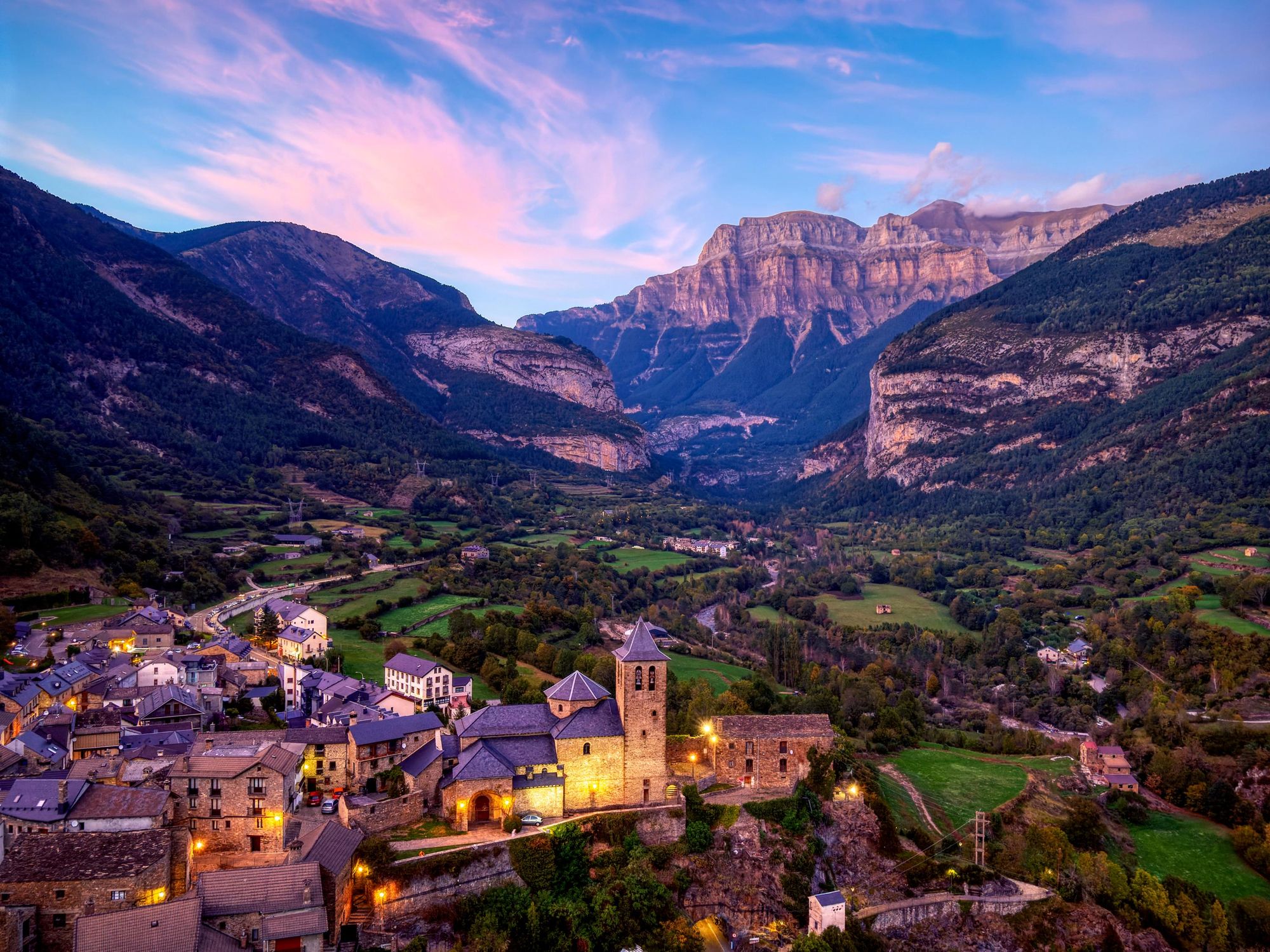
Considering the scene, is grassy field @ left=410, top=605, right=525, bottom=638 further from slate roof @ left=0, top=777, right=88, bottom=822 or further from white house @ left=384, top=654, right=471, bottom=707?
slate roof @ left=0, top=777, right=88, bottom=822

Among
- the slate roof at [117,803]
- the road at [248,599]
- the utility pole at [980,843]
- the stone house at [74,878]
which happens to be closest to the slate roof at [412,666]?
the road at [248,599]

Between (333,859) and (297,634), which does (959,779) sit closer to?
(333,859)

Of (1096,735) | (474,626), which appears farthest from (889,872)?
(474,626)

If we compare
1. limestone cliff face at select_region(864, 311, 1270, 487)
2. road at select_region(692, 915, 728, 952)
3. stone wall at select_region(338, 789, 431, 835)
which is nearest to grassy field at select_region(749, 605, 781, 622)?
road at select_region(692, 915, 728, 952)

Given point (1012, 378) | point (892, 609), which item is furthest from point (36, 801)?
point (1012, 378)

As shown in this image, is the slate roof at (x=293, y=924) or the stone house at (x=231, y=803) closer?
the slate roof at (x=293, y=924)

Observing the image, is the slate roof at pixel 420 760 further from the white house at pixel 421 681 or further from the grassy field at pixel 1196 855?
the grassy field at pixel 1196 855
